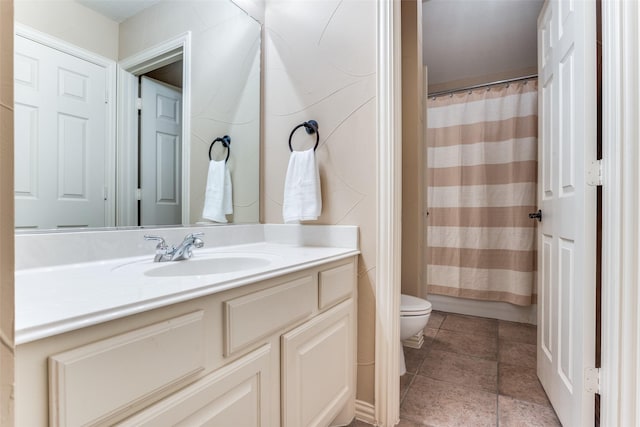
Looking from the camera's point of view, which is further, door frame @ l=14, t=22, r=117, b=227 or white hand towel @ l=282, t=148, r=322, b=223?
white hand towel @ l=282, t=148, r=322, b=223

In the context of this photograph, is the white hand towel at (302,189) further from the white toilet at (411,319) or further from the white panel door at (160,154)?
the white toilet at (411,319)

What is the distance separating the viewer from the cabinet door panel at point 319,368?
954mm

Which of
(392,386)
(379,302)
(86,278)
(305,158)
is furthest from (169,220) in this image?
(392,386)

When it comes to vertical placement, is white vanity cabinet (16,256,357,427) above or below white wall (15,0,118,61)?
below

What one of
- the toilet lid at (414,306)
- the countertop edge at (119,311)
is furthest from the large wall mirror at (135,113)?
the toilet lid at (414,306)

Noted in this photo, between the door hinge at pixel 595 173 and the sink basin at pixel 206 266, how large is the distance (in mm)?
1185

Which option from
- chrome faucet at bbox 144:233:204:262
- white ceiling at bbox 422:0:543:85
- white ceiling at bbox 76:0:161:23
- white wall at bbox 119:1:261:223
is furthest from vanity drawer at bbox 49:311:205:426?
white ceiling at bbox 422:0:543:85

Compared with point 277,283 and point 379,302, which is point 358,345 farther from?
point 277,283

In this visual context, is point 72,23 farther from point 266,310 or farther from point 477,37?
point 477,37

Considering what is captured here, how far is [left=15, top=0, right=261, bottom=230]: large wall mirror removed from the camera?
0.91m

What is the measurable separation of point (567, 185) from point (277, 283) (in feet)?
4.14

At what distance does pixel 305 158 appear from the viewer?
1.44 m

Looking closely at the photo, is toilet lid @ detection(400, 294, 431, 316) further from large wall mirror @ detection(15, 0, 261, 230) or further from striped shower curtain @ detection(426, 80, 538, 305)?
striped shower curtain @ detection(426, 80, 538, 305)

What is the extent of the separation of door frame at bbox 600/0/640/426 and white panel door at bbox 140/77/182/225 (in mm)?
1581
